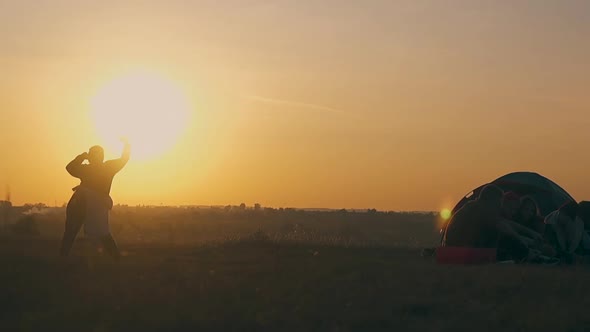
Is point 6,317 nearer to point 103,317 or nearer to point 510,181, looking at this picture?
point 103,317

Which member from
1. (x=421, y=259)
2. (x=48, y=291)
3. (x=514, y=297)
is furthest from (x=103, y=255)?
(x=514, y=297)

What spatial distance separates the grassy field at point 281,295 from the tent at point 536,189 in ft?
19.3

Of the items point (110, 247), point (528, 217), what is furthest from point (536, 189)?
point (110, 247)

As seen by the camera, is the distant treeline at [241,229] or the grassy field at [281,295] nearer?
the grassy field at [281,295]

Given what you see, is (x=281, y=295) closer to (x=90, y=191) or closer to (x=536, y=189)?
(x=90, y=191)

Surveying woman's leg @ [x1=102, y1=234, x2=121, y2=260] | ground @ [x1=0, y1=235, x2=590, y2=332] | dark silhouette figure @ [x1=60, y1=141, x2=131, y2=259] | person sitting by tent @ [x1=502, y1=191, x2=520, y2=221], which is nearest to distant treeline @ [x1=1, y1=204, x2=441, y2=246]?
dark silhouette figure @ [x1=60, y1=141, x2=131, y2=259]

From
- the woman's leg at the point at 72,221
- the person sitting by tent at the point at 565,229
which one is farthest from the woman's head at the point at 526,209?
the woman's leg at the point at 72,221

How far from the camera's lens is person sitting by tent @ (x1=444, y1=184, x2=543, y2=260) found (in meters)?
17.1

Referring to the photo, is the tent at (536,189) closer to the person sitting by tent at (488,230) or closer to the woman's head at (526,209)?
the woman's head at (526,209)

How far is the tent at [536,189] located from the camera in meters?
21.6

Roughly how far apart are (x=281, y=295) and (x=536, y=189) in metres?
11.8

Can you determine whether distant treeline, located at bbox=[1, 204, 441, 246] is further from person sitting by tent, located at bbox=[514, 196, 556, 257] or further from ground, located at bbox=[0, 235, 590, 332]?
person sitting by tent, located at bbox=[514, 196, 556, 257]

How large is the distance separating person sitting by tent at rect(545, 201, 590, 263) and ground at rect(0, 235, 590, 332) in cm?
187

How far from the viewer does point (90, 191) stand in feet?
53.5
